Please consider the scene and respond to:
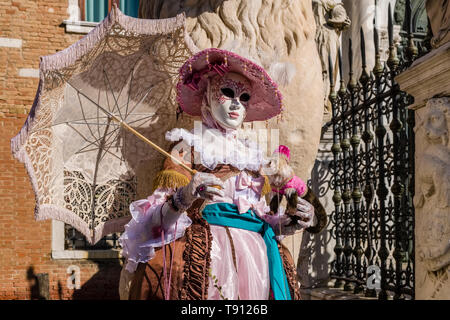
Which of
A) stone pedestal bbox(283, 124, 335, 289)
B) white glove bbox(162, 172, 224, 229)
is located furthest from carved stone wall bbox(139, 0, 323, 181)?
stone pedestal bbox(283, 124, 335, 289)

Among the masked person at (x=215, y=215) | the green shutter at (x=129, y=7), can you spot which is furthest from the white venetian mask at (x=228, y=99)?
the green shutter at (x=129, y=7)

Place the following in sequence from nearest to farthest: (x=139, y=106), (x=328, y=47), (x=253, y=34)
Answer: (x=139, y=106)
(x=253, y=34)
(x=328, y=47)

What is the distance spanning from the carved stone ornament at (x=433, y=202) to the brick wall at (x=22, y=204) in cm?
618

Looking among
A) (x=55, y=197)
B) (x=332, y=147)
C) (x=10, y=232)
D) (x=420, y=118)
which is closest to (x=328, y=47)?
(x=332, y=147)

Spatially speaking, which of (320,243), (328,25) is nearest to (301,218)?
(320,243)

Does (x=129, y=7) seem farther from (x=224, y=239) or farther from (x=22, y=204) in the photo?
(x=224, y=239)

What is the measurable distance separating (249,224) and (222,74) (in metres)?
0.86

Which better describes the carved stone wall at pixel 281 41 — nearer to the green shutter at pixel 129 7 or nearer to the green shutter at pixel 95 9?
the green shutter at pixel 129 7

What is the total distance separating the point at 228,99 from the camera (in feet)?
10.8

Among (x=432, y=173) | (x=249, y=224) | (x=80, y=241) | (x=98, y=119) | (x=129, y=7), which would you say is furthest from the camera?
(x=80, y=241)

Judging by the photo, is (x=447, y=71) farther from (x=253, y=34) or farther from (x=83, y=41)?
(x=83, y=41)

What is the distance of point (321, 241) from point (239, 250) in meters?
3.90

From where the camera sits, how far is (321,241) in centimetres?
674

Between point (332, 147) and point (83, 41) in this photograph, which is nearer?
point (83, 41)
